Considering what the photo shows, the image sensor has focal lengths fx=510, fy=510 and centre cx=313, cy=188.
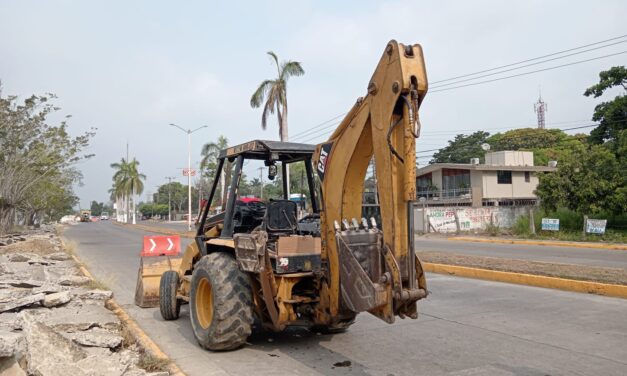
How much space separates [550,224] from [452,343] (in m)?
22.8

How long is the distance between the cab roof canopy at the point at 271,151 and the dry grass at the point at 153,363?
2.69 m

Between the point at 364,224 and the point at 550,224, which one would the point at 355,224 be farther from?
the point at 550,224

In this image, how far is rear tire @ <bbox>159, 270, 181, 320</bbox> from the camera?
7.79m

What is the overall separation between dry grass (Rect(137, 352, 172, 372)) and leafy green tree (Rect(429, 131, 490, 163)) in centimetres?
6217

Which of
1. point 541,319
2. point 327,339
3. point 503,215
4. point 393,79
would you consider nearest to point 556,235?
point 503,215

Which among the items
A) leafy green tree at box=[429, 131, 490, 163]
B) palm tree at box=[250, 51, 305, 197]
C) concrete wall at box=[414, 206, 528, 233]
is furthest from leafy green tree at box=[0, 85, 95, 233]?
leafy green tree at box=[429, 131, 490, 163]

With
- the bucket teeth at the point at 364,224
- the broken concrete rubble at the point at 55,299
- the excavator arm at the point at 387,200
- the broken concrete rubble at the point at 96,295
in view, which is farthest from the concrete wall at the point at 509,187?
the excavator arm at the point at 387,200

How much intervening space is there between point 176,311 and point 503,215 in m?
28.4

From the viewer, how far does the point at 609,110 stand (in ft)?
101

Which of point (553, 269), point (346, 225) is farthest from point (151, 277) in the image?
point (553, 269)

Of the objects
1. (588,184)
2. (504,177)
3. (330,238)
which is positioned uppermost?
(504,177)

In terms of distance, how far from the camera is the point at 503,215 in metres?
32.5

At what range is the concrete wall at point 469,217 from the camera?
31938mm

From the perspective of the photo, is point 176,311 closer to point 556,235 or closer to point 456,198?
point 556,235
